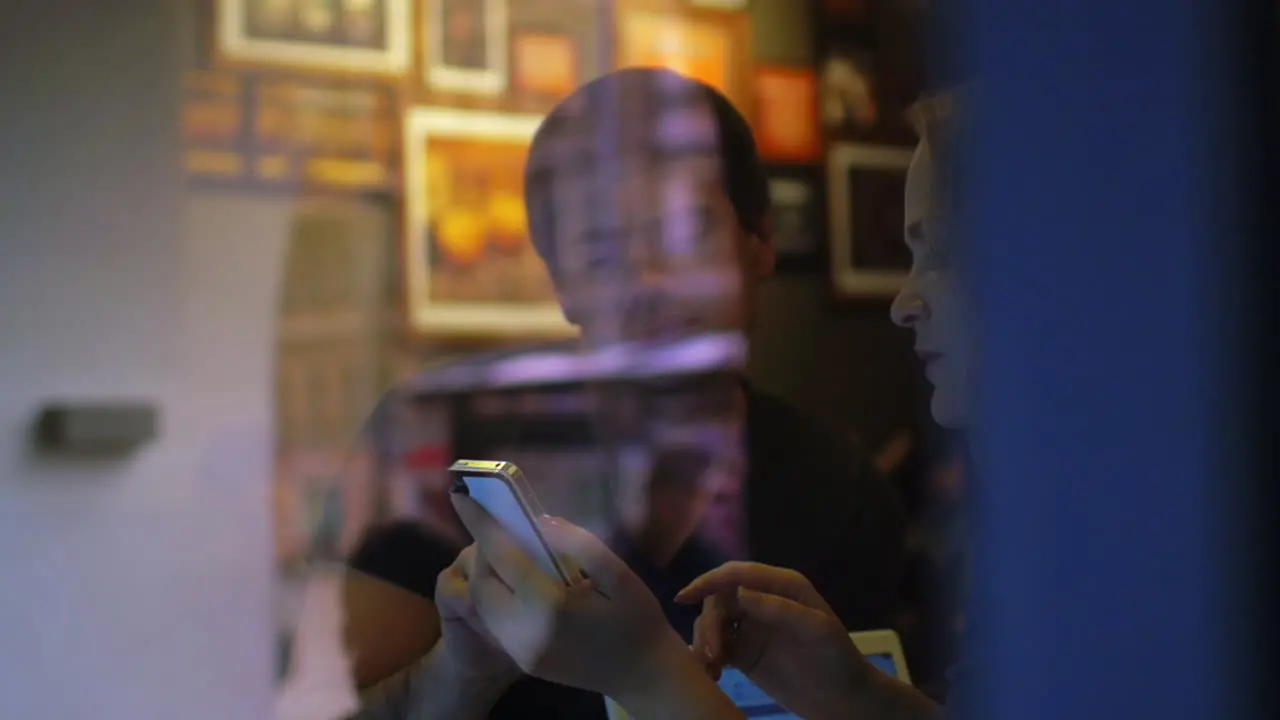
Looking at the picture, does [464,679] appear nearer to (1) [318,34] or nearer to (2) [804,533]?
(2) [804,533]

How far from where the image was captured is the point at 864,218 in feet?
2.65

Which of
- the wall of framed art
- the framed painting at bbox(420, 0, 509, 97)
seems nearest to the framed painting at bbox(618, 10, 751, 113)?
the wall of framed art

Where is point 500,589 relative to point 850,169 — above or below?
below

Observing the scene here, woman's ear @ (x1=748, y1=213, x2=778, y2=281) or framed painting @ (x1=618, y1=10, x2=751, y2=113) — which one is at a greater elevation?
framed painting @ (x1=618, y1=10, x2=751, y2=113)

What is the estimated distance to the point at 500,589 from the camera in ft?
2.40

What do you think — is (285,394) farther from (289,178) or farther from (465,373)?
(465,373)

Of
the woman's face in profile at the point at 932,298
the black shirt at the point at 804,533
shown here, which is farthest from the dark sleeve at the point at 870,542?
the woman's face in profile at the point at 932,298

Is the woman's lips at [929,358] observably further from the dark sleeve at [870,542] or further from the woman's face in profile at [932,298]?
the dark sleeve at [870,542]

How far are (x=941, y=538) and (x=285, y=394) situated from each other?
92cm

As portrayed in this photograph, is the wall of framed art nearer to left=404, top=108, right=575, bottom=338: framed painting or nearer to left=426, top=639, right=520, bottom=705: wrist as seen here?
left=404, top=108, right=575, bottom=338: framed painting

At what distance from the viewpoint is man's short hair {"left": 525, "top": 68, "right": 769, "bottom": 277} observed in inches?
34.0

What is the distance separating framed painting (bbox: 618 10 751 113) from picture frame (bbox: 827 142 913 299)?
98 millimetres

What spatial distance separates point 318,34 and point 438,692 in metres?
0.85

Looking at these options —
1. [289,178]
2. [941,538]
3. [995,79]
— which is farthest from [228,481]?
[995,79]
